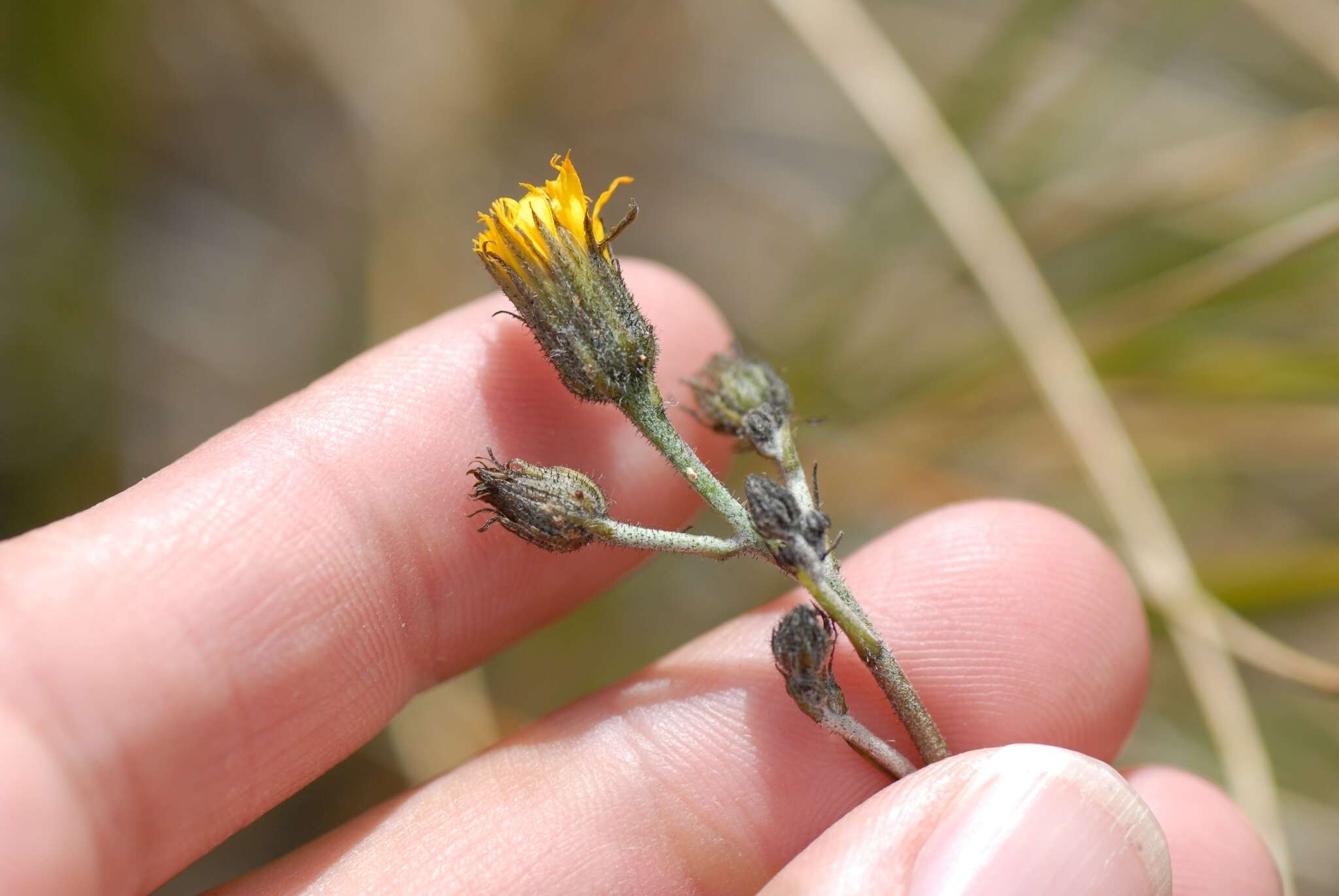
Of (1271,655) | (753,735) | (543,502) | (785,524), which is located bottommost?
(1271,655)

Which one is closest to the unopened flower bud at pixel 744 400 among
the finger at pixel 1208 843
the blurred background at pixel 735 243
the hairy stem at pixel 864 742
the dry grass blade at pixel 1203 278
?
the hairy stem at pixel 864 742

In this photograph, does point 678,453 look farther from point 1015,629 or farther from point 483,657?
point 1015,629

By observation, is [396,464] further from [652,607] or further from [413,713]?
[652,607]

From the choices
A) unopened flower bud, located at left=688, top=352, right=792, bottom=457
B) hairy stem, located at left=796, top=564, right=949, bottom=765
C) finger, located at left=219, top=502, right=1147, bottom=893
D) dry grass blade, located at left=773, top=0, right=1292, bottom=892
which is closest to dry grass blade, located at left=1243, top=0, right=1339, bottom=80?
dry grass blade, located at left=773, top=0, right=1292, bottom=892

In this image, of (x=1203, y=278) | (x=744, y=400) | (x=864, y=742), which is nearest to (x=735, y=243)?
(x=1203, y=278)

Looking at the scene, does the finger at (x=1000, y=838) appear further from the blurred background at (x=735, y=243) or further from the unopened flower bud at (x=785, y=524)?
the blurred background at (x=735, y=243)
